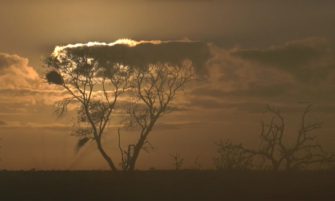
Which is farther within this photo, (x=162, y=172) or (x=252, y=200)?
(x=162, y=172)

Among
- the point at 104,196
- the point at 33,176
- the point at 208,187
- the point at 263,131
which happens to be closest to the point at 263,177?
the point at 208,187

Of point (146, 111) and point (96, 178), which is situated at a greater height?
point (146, 111)

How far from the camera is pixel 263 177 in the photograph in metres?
32.6

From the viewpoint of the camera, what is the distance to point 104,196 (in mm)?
28203

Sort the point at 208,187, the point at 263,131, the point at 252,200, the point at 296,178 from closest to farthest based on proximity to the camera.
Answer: the point at 252,200 → the point at 208,187 → the point at 296,178 → the point at 263,131

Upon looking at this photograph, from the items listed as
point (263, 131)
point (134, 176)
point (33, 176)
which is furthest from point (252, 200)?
point (263, 131)

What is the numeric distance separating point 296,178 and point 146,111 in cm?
1668

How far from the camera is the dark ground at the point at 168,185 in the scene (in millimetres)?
28109

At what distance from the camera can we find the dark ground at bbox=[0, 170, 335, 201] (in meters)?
28.1

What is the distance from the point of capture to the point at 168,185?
3044 centimetres

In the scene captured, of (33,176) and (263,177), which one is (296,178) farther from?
(33,176)

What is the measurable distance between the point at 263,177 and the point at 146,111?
15.7 meters

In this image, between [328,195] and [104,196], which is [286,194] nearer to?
[328,195]

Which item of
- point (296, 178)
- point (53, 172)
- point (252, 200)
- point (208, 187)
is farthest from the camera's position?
point (53, 172)
